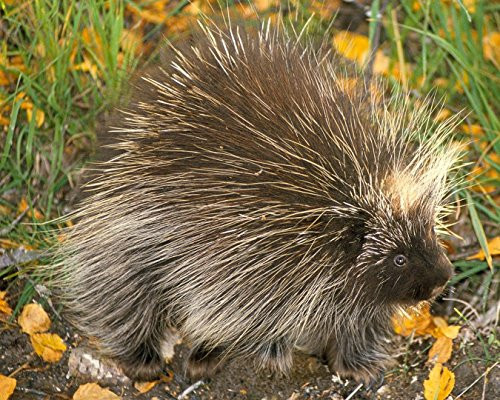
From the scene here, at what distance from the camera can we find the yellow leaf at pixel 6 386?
349 centimetres

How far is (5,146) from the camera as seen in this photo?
4168 mm

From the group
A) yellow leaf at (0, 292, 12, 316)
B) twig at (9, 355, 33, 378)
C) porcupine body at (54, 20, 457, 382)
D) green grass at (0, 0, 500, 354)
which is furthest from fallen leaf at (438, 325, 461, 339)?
yellow leaf at (0, 292, 12, 316)

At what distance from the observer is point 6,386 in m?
3.52

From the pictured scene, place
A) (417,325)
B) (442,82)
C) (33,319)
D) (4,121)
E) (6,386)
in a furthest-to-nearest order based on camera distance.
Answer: (442,82) < (4,121) < (417,325) < (33,319) < (6,386)

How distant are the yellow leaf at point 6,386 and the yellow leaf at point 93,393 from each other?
0.26 metres

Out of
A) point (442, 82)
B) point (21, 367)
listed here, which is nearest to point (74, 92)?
point (21, 367)

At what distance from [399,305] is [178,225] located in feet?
3.01

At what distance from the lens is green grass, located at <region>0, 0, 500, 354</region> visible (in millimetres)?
A: 4184

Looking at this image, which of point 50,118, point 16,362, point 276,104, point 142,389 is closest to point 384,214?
point 276,104

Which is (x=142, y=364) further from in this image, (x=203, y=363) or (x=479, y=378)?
(x=479, y=378)

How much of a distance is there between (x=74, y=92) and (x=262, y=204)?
1.81m

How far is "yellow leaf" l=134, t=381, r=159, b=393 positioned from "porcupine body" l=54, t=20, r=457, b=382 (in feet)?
1.20

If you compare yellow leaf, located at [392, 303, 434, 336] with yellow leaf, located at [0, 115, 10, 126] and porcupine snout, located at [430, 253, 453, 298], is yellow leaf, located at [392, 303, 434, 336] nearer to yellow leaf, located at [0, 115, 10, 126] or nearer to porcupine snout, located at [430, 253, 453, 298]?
porcupine snout, located at [430, 253, 453, 298]

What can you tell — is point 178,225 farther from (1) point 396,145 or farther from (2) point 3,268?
(2) point 3,268
